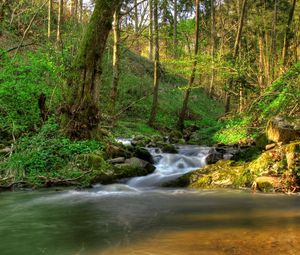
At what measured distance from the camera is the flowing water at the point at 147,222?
212 inches

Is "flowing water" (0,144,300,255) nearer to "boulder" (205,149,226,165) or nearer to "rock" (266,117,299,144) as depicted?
"rock" (266,117,299,144)

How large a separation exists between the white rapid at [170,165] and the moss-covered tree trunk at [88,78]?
2.36 metres

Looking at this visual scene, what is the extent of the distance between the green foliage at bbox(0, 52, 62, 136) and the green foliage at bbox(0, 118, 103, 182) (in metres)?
0.66

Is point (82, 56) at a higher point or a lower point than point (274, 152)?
higher

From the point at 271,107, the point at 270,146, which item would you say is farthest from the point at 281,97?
the point at 270,146

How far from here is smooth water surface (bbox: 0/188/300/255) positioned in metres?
5.39

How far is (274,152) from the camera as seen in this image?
405 inches

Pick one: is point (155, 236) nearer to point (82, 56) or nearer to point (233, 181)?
point (233, 181)

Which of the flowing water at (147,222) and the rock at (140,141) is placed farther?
the rock at (140,141)

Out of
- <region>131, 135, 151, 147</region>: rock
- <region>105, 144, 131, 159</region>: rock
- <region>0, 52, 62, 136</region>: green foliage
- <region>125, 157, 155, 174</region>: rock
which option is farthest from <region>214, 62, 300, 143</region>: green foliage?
<region>0, 52, 62, 136</region>: green foliage

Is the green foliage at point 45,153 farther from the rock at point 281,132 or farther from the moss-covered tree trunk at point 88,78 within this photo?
the rock at point 281,132

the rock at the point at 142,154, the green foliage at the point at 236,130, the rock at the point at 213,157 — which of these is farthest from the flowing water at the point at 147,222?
the green foliage at the point at 236,130

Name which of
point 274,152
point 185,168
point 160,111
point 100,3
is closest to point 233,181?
point 274,152

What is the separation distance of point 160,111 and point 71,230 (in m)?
21.5
